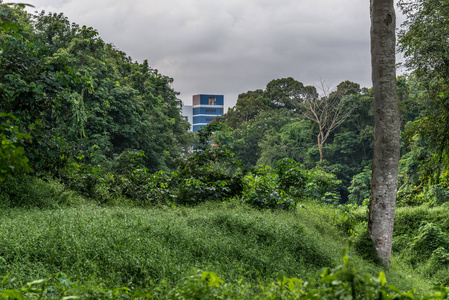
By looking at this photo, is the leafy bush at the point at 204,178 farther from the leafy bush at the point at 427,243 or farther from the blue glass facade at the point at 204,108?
the blue glass facade at the point at 204,108

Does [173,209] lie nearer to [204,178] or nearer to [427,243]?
[204,178]

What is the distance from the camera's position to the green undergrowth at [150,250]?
347 cm

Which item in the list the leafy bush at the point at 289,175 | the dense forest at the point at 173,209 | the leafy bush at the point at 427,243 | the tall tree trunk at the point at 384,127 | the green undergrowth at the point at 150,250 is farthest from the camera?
the leafy bush at the point at 289,175

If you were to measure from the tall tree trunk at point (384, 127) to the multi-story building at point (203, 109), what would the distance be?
6861 cm

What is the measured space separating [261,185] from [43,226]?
4976 millimetres

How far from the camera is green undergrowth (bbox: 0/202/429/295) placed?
11.4 feet

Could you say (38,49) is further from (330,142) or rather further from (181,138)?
(330,142)

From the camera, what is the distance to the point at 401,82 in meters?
26.9

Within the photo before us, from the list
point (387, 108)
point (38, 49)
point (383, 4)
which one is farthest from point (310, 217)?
point (38, 49)

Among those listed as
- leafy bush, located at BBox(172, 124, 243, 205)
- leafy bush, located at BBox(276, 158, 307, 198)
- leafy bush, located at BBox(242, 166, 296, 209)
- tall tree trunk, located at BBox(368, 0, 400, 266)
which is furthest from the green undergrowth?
leafy bush, located at BBox(276, 158, 307, 198)

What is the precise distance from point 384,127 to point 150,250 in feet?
12.8

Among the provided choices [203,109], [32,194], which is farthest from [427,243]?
[203,109]

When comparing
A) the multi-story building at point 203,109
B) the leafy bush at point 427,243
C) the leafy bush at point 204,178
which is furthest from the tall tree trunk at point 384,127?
the multi-story building at point 203,109

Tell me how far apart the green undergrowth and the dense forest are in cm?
2
